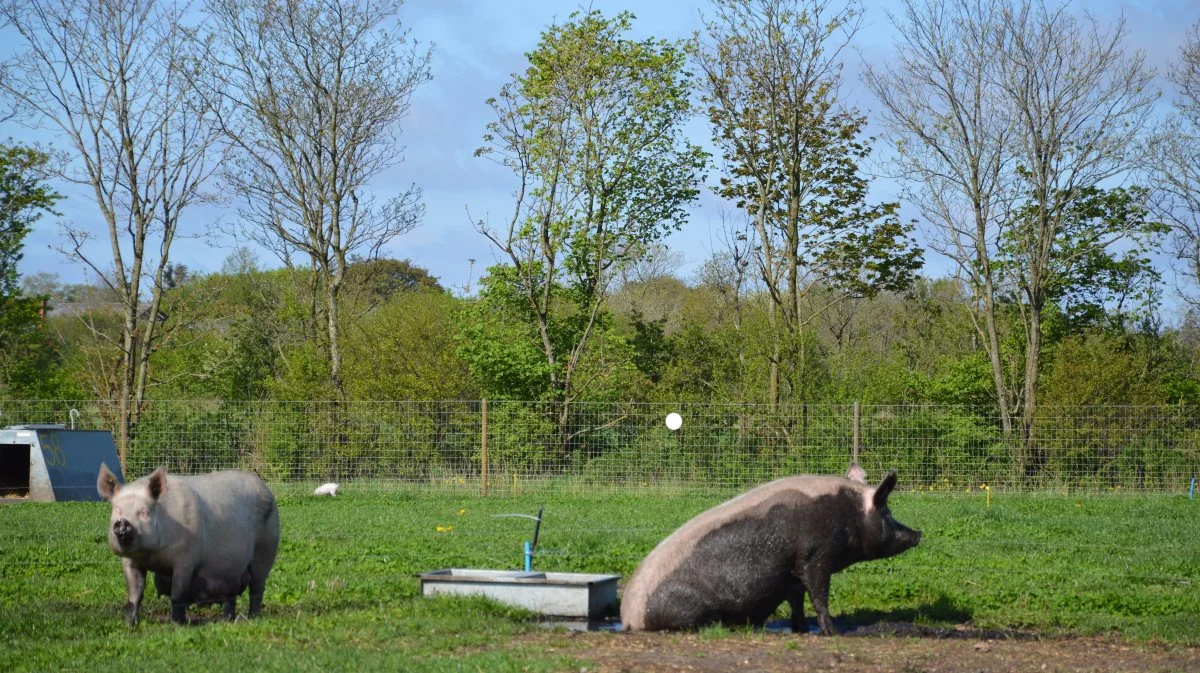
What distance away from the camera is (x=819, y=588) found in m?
8.08

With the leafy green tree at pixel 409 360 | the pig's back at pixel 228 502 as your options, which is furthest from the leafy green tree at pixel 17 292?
the pig's back at pixel 228 502

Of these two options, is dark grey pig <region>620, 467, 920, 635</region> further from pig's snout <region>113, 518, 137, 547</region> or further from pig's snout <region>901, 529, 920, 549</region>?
pig's snout <region>113, 518, 137, 547</region>

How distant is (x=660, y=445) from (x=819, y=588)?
1452 centimetres

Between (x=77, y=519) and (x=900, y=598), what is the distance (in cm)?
1122

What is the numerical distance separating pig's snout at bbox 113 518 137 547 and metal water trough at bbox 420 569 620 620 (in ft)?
7.04

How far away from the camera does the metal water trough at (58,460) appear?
798 inches

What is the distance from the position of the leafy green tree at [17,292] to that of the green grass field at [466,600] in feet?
62.3

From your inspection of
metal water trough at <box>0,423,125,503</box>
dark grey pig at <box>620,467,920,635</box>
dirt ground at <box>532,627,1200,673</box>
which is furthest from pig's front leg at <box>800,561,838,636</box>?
metal water trough at <box>0,423,125,503</box>

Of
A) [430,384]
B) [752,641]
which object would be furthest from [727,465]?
[752,641]

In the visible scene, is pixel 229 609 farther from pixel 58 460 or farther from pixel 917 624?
pixel 58 460

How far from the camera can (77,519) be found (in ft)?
53.5

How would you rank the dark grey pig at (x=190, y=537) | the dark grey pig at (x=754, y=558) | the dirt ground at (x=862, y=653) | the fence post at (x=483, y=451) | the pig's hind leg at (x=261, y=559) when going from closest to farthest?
1. the dirt ground at (x=862, y=653)
2. the dark grey pig at (x=190, y=537)
3. the dark grey pig at (x=754, y=558)
4. the pig's hind leg at (x=261, y=559)
5. the fence post at (x=483, y=451)

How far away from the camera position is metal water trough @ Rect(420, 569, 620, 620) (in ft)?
27.4

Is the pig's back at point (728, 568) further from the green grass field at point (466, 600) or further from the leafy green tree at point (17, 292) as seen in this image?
the leafy green tree at point (17, 292)
